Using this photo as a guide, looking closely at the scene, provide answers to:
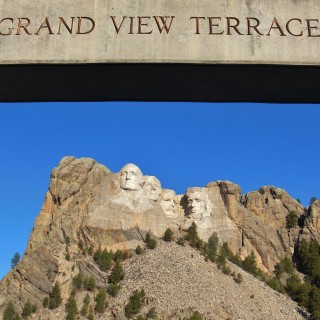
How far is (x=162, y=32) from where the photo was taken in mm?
4426

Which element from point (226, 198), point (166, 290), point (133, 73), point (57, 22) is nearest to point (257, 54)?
point (133, 73)

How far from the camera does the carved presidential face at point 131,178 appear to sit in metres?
81.9

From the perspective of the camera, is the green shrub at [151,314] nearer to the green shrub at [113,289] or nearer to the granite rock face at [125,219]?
the green shrub at [113,289]

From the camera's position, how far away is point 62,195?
84.6 m

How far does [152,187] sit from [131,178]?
4218 mm

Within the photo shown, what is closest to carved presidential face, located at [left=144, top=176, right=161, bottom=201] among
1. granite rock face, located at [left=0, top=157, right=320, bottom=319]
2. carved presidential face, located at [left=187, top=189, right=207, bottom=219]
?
granite rock face, located at [left=0, top=157, right=320, bottom=319]

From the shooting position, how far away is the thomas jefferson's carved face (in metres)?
87.4

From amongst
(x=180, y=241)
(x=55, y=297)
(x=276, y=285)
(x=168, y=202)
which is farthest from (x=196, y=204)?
(x=55, y=297)

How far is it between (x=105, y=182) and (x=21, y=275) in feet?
64.0

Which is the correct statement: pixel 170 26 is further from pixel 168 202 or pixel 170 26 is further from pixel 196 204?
pixel 196 204

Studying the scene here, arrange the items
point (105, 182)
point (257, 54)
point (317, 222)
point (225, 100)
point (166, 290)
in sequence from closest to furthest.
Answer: point (257, 54) → point (225, 100) → point (166, 290) → point (105, 182) → point (317, 222)

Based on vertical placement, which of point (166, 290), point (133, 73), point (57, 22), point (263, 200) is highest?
point (263, 200)

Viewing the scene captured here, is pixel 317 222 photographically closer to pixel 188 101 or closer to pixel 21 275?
pixel 21 275

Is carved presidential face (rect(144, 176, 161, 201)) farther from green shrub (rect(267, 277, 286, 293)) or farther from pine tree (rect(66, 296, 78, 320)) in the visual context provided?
pine tree (rect(66, 296, 78, 320))
